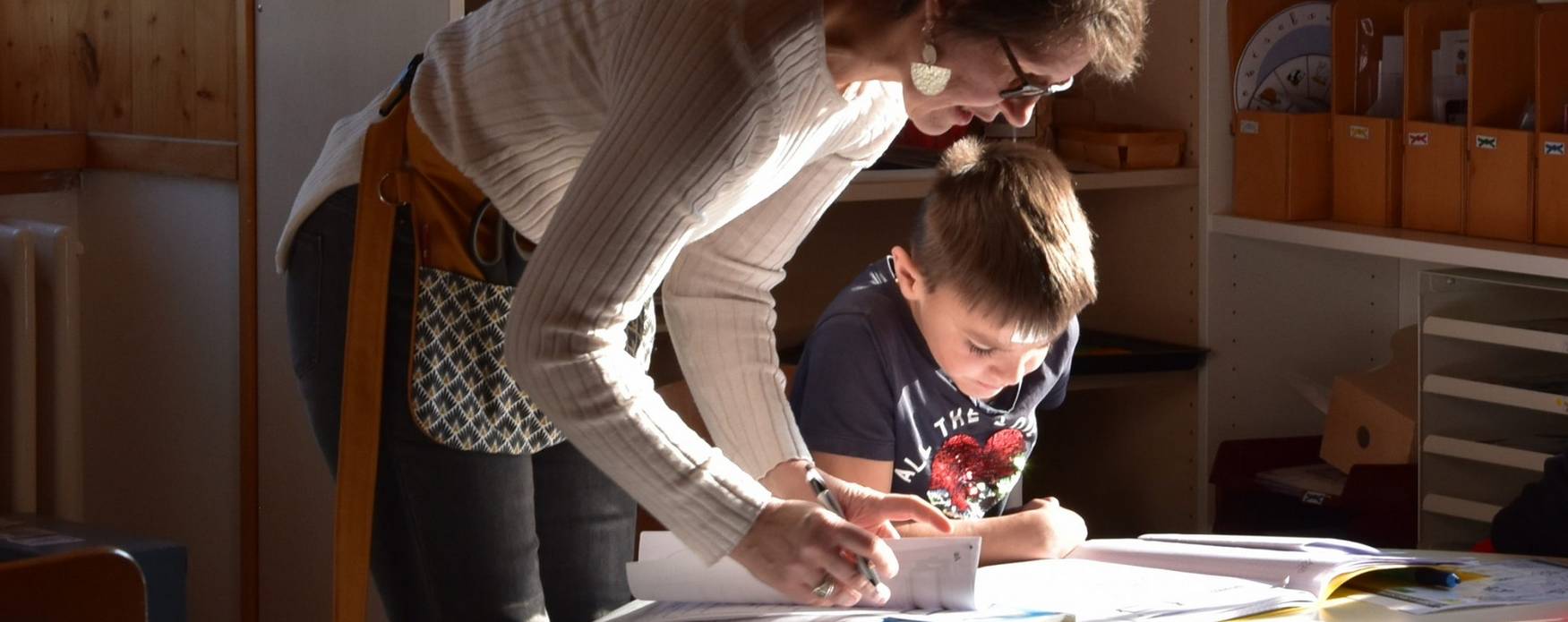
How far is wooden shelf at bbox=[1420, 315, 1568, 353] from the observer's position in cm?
192

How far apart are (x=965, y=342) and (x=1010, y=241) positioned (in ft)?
0.38

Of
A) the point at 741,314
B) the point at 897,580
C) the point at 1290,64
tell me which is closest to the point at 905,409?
the point at 741,314

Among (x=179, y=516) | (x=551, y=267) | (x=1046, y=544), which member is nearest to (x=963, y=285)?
(x=1046, y=544)

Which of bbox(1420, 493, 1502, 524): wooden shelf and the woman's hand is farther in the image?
bbox(1420, 493, 1502, 524): wooden shelf

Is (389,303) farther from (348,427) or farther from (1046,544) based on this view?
(1046,544)

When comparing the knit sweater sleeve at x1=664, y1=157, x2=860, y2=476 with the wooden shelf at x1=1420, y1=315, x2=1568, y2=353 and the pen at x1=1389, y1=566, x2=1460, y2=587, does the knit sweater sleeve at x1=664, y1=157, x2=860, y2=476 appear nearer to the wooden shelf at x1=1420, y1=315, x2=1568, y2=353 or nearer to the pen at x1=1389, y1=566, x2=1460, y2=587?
the pen at x1=1389, y1=566, x2=1460, y2=587

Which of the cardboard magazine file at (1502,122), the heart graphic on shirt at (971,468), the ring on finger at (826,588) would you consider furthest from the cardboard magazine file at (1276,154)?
the ring on finger at (826,588)

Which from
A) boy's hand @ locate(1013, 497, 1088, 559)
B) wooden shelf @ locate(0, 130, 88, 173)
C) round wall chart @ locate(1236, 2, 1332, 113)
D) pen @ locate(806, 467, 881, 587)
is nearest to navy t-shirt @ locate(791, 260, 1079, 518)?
boy's hand @ locate(1013, 497, 1088, 559)

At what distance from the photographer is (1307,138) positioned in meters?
2.32

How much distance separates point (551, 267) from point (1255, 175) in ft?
5.22

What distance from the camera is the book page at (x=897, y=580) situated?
3.96 ft

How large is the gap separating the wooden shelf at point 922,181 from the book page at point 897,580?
3.11 feet

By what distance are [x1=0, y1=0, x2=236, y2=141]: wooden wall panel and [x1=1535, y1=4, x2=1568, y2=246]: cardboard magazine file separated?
61.0 inches

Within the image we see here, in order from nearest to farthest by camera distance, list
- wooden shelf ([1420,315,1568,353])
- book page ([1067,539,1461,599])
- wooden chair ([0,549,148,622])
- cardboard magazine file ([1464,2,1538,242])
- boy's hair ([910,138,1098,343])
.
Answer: wooden chair ([0,549,148,622]) < book page ([1067,539,1461,599]) < boy's hair ([910,138,1098,343]) < wooden shelf ([1420,315,1568,353]) < cardboard magazine file ([1464,2,1538,242])
